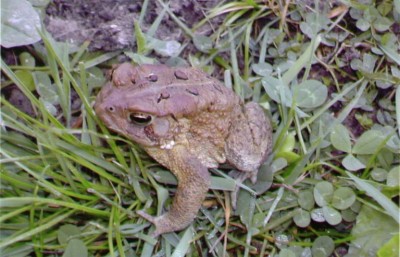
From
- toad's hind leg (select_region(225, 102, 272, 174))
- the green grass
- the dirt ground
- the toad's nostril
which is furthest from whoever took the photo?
the dirt ground

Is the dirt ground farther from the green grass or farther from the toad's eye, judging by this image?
the toad's eye

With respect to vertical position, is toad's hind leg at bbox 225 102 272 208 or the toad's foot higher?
toad's hind leg at bbox 225 102 272 208

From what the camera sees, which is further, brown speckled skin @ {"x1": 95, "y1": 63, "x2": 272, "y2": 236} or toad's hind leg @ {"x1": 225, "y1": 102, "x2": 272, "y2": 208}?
toad's hind leg @ {"x1": 225, "y1": 102, "x2": 272, "y2": 208}

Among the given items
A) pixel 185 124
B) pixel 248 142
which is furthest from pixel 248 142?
pixel 185 124

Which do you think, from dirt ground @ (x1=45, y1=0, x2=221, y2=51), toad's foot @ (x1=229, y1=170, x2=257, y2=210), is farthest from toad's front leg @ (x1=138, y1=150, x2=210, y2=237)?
dirt ground @ (x1=45, y1=0, x2=221, y2=51)

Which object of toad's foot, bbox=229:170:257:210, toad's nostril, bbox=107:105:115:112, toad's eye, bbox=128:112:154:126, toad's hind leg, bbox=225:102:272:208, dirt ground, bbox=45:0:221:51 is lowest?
toad's foot, bbox=229:170:257:210

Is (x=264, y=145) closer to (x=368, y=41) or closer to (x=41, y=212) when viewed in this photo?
(x=368, y=41)

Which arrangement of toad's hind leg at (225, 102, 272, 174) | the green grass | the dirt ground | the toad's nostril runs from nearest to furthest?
the toad's nostril < the green grass < toad's hind leg at (225, 102, 272, 174) < the dirt ground
